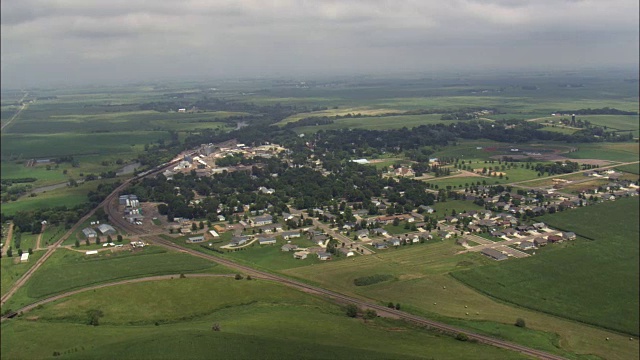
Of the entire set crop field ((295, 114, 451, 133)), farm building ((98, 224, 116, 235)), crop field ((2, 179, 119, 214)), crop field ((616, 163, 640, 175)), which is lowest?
farm building ((98, 224, 116, 235))

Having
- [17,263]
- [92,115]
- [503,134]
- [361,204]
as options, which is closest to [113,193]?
[17,263]

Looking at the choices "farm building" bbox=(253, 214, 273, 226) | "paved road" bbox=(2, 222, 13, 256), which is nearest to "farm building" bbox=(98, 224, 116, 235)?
"paved road" bbox=(2, 222, 13, 256)

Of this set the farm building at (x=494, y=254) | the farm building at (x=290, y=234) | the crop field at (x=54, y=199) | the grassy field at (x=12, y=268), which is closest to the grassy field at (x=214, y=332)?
the grassy field at (x=12, y=268)

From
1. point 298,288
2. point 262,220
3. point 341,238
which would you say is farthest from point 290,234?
point 298,288

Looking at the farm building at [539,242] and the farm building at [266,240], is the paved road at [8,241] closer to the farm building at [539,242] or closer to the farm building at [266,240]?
the farm building at [266,240]

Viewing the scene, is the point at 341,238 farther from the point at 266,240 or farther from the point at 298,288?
the point at 298,288

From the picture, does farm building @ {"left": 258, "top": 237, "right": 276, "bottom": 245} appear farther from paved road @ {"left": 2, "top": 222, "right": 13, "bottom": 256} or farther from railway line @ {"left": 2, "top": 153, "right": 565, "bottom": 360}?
paved road @ {"left": 2, "top": 222, "right": 13, "bottom": 256}
